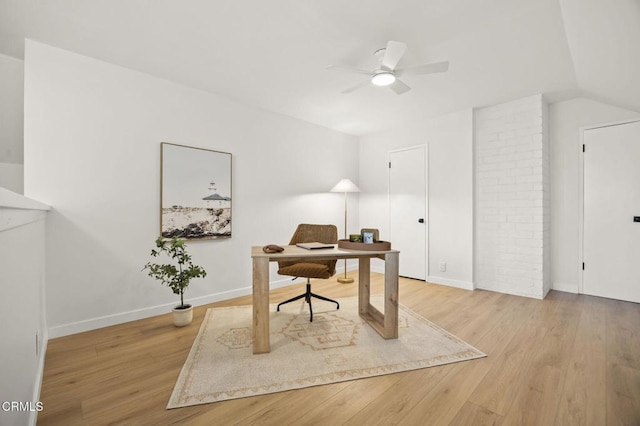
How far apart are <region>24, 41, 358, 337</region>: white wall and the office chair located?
0.87 metres

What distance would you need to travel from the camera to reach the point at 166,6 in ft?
6.42

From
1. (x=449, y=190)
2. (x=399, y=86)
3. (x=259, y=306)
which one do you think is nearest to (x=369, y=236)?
(x=259, y=306)

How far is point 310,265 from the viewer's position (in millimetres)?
2936

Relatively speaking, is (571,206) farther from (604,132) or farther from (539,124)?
(539,124)

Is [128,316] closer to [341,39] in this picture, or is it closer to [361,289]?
[361,289]

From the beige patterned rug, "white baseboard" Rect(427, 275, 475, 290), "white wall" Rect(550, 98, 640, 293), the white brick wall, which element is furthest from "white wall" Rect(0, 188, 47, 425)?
"white wall" Rect(550, 98, 640, 293)

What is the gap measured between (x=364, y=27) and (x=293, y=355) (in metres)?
2.55

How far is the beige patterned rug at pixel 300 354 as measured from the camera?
174 centimetres

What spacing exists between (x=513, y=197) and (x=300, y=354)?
3348 millimetres

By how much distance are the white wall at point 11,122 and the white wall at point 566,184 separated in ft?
19.7

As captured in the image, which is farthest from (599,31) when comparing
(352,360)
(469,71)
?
(352,360)

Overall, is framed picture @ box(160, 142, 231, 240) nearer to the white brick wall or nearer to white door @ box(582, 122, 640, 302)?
the white brick wall

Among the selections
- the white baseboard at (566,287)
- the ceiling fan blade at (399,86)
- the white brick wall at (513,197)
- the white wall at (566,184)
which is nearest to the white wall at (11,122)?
the ceiling fan blade at (399,86)

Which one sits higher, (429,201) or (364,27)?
(364,27)
